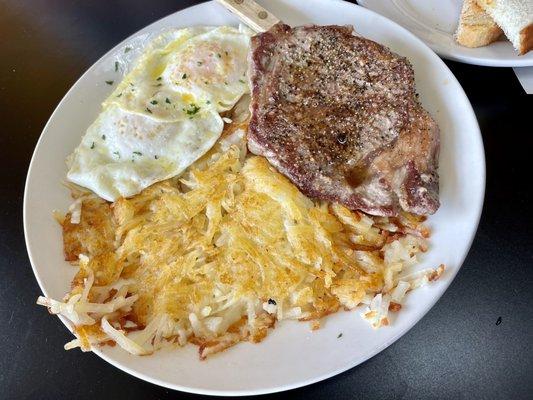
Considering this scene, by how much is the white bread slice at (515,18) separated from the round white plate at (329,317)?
513 millimetres

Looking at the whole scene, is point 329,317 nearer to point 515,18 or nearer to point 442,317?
point 442,317

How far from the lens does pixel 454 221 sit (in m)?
2.42

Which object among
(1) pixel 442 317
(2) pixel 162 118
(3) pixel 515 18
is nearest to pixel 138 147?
(2) pixel 162 118

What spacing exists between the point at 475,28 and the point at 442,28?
0.97 feet

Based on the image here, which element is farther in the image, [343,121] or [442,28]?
[442,28]

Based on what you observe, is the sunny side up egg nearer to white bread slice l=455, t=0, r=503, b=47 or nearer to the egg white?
the egg white

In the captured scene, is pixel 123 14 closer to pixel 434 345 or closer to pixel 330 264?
pixel 330 264

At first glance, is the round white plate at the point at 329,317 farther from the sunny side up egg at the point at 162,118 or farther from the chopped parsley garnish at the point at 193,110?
the chopped parsley garnish at the point at 193,110

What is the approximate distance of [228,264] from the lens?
97.5 inches

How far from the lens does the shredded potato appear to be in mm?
2350

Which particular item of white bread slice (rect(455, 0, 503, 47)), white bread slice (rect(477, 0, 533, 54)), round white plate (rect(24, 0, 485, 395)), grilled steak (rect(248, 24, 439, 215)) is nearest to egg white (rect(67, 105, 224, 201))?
round white plate (rect(24, 0, 485, 395))

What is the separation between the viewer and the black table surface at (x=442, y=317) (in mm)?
2406

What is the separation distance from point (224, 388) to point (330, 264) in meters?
0.68

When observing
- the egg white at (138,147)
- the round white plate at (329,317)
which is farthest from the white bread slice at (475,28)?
the egg white at (138,147)
